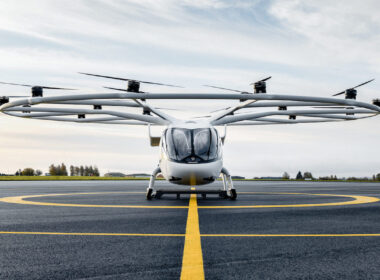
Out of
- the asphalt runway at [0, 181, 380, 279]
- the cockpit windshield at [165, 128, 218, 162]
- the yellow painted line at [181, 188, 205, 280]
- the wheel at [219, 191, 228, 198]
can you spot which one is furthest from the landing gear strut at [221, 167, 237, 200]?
the yellow painted line at [181, 188, 205, 280]

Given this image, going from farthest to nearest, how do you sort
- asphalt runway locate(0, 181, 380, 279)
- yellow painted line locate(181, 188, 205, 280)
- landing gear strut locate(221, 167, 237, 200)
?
landing gear strut locate(221, 167, 237, 200) → asphalt runway locate(0, 181, 380, 279) → yellow painted line locate(181, 188, 205, 280)

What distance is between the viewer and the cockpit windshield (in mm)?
14789

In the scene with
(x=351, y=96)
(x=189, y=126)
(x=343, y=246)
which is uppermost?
(x=351, y=96)

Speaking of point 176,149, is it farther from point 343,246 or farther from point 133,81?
point 343,246

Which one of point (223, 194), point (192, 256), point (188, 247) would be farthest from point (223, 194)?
point (192, 256)

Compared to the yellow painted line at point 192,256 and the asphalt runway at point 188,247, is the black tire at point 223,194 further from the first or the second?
the yellow painted line at point 192,256

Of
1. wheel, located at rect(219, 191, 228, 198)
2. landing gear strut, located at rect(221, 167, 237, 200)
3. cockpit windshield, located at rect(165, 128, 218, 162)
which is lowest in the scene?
wheel, located at rect(219, 191, 228, 198)

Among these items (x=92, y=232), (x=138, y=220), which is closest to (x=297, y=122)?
(x=138, y=220)

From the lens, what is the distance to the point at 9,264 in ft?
17.1

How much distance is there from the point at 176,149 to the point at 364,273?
10734 mm

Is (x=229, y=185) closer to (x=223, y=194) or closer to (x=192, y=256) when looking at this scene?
(x=223, y=194)

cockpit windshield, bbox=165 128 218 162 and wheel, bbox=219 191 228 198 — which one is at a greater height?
cockpit windshield, bbox=165 128 218 162

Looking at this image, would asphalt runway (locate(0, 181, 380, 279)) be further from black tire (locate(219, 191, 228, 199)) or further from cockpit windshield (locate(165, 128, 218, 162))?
black tire (locate(219, 191, 228, 199))

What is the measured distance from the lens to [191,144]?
1496 centimetres
